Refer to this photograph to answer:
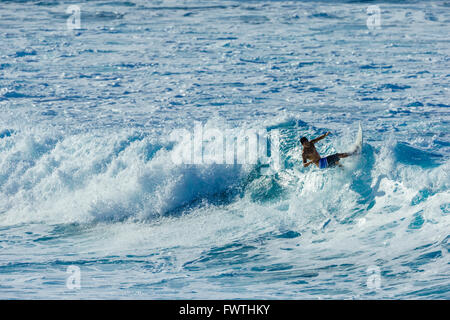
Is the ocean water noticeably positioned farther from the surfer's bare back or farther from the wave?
the surfer's bare back

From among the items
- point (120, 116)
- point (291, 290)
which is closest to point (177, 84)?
point (120, 116)

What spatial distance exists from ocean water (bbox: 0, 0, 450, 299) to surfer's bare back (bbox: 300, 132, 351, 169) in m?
0.38

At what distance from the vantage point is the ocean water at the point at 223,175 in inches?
358

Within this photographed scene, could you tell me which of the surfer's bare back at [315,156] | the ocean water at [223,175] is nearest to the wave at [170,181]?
the ocean water at [223,175]

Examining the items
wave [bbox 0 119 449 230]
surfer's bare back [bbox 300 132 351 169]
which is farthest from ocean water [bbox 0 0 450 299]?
surfer's bare back [bbox 300 132 351 169]

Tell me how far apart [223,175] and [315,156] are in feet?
8.36

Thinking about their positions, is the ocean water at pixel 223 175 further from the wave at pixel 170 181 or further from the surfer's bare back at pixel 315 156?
the surfer's bare back at pixel 315 156

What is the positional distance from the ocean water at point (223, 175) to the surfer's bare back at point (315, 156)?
38 cm

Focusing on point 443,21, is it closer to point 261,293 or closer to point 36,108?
point 36,108

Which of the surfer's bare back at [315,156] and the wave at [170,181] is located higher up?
the surfer's bare back at [315,156]

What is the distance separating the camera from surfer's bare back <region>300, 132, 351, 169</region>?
10.2m

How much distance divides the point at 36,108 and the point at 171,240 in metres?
8.32

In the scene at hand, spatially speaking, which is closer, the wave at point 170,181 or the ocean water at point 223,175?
the ocean water at point 223,175

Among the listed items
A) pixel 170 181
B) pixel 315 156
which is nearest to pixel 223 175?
pixel 170 181
